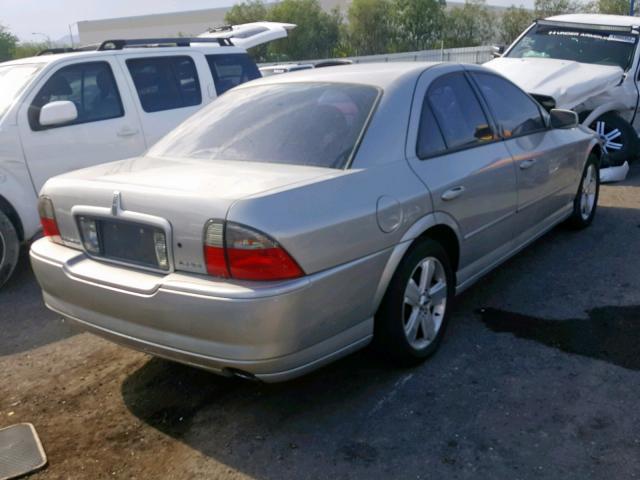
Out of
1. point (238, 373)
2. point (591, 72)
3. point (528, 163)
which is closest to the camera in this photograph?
point (238, 373)

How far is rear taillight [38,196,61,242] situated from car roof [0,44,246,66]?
2813 millimetres

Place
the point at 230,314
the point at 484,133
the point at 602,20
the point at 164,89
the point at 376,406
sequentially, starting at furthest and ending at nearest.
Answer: the point at 602,20
the point at 164,89
the point at 484,133
the point at 376,406
the point at 230,314

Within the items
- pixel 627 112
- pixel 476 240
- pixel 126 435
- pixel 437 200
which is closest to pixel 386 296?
pixel 437 200

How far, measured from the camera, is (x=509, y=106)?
15.7 feet

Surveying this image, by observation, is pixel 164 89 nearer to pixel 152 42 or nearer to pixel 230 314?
pixel 152 42

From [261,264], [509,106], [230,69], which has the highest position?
[230,69]

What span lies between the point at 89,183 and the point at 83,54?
3.22m

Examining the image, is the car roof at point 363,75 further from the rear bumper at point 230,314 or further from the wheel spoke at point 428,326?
the wheel spoke at point 428,326

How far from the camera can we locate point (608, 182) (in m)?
8.35

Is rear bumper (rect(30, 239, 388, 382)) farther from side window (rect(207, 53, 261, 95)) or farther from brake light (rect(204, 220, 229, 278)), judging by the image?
side window (rect(207, 53, 261, 95))

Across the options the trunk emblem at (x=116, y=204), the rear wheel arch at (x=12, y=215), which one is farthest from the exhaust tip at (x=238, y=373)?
the rear wheel arch at (x=12, y=215)

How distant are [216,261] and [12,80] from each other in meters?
4.05

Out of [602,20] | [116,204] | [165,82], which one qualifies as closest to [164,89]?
[165,82]

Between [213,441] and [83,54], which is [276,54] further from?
[213,441]
